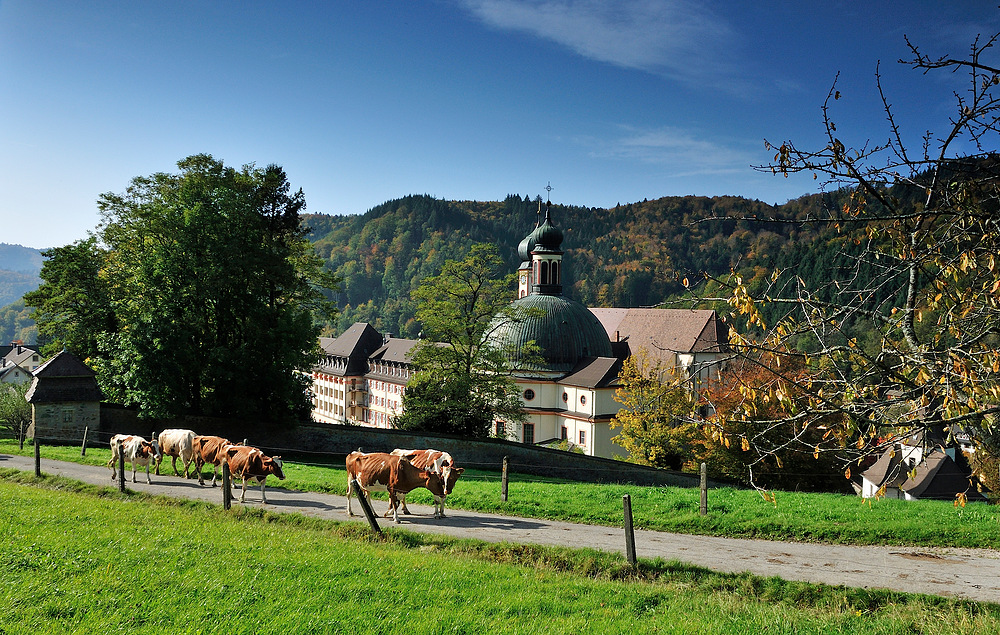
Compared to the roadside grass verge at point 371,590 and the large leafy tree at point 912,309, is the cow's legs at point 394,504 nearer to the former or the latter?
the roadside grass verge at point 371,590

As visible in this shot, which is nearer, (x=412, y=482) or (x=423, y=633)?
(x=423, y=633)

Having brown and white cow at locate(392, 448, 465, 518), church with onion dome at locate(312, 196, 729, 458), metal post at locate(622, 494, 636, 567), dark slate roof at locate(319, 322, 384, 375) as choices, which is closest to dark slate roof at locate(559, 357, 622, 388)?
church with onion dome at locate(312, 196, 729, 458)

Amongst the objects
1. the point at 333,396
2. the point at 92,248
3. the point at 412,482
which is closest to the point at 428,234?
the point at 333,396

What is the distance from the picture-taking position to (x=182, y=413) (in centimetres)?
2502

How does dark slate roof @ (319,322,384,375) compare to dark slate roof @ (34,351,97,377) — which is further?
dark slate roof @ (319,322,384,375)

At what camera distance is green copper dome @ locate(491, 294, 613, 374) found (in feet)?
162

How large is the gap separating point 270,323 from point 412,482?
609 inches

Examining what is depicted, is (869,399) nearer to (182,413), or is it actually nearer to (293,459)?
(293,459)

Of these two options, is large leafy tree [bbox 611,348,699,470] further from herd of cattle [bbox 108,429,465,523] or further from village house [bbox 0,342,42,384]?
village house [bbox 0,342,42,384]

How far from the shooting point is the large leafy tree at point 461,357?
29.0 metres

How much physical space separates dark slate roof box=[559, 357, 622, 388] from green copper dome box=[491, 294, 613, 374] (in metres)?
1.23

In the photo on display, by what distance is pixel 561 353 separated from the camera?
49.7m

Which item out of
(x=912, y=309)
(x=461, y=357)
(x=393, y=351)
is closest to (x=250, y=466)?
(x=912, y=309)

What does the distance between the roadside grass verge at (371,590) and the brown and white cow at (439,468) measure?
7.43 ft
